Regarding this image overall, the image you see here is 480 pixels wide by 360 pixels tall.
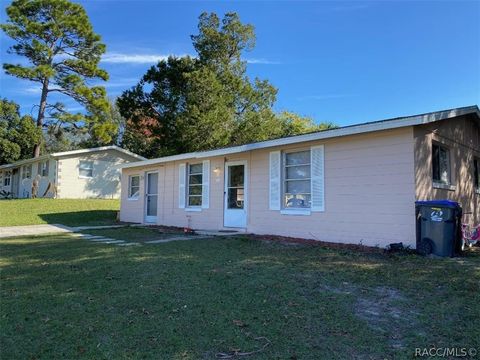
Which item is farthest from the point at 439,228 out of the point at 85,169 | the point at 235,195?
the point at 85,169

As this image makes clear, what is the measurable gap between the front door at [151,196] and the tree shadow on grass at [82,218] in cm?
153

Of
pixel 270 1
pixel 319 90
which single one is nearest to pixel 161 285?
pixel 270 1

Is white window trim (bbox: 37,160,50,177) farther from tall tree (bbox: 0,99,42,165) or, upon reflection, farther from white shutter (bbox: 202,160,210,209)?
white shutter (bbox: 202,160,210,209)

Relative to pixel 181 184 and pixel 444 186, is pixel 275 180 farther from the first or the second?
pixel 181 184

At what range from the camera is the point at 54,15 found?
27000 mm

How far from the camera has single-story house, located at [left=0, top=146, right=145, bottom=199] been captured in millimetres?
23312

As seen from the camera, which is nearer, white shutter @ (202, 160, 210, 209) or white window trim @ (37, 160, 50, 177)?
white shutter @ (202, 160, 210, 209)

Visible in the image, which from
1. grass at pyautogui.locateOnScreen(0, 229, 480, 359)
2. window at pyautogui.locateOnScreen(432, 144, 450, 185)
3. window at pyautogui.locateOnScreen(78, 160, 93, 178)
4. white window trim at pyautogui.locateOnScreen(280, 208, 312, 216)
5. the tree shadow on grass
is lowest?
grass at pyautogui.locateOnScreen(0, 229, 480, 359)

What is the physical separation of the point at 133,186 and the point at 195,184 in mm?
4574

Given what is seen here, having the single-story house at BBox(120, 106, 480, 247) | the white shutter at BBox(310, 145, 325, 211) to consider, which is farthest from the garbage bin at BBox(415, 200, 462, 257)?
the white shutter at BBox(310, 145, 325, 211)

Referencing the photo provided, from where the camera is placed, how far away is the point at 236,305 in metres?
4.04

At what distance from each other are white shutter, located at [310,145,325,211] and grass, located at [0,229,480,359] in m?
2.06

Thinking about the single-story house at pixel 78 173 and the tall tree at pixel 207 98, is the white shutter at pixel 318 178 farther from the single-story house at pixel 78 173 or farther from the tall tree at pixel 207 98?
the single-story house at pixel 78 173

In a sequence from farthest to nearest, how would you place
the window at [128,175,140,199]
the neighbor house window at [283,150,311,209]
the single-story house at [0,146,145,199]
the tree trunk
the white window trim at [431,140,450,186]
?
the tree trunk < the single-story house at [0,146,145,199] < the window at [128,175,140,199] < the neighbor house window at [283,150,311,209] < the white window trim at [431,140,450,186]
